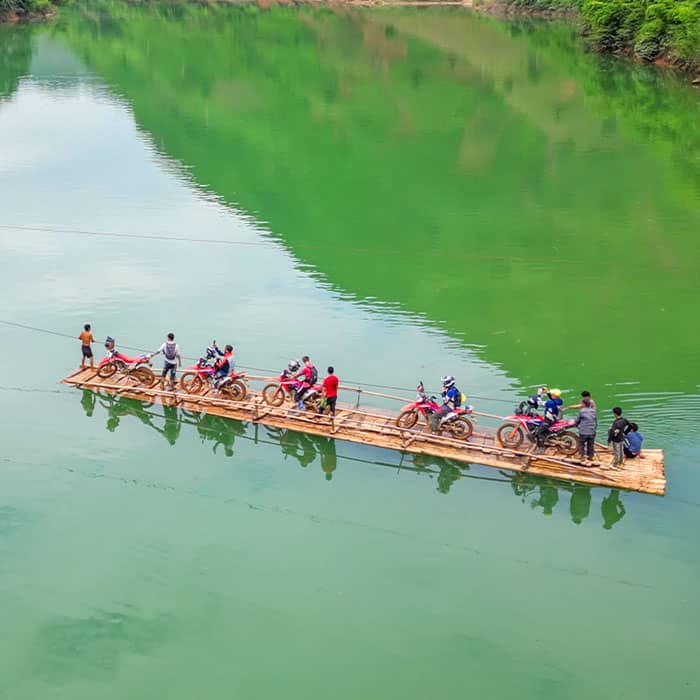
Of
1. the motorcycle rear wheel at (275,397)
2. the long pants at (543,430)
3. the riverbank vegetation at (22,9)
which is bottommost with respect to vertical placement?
the motorcycle rear wheel at (275,397)

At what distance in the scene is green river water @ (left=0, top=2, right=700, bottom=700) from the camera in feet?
46.0

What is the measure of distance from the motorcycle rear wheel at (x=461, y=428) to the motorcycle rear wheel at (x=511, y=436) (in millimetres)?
629

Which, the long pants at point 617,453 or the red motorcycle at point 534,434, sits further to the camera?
the red motorcycle at point 534,434

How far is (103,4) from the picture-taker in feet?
393

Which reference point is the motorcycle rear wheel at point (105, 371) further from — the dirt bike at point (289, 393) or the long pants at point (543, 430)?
the long pants at point (543, 430)

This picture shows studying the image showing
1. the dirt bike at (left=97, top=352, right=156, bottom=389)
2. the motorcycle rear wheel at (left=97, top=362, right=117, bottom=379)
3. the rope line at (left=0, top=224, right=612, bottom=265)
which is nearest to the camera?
the dirt bike at (left=97, top=352, right=156, bottom=389)

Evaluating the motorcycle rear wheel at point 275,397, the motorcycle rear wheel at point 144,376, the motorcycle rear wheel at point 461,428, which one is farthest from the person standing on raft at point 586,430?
the motorcycle rear wheel at point 144,376

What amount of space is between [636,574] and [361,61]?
7132 cm

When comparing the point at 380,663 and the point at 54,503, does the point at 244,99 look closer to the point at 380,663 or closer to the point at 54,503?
→ the point at 54,503

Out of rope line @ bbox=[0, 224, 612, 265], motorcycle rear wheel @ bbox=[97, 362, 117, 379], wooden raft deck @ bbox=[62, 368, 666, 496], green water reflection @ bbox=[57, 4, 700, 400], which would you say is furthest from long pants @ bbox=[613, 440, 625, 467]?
rope line @ bbox=[0, 224, 612, 265]

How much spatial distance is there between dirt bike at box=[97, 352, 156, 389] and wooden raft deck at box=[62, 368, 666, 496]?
0.53ft

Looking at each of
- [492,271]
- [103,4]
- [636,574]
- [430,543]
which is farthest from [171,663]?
[103,4]

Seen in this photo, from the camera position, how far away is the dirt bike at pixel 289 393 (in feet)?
A: 63.1

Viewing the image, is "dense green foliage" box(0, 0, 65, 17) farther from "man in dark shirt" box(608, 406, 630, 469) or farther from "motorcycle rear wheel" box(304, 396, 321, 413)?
"man in dark shirt" box(608, 406, 630, 469)
